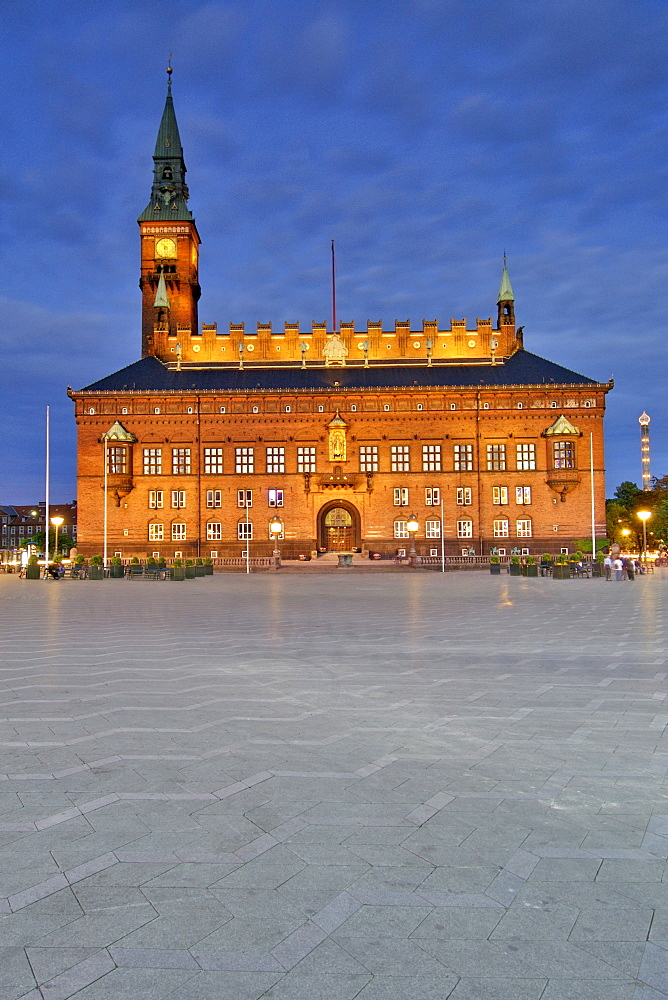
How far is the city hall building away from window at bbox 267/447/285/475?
13cm

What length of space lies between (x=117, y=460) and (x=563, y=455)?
133 feet

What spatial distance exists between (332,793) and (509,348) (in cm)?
7066

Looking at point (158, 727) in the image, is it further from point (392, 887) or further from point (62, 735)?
point (392, 887)

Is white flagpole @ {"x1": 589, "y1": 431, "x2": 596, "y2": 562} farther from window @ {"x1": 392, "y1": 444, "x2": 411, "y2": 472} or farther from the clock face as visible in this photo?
the clock face

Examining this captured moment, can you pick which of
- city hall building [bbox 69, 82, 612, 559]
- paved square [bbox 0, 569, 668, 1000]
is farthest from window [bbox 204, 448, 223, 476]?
paved square [bbox 0, 569, 668, 1000]

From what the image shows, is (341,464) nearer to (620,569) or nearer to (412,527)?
(412,527)

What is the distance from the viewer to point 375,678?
425 inches

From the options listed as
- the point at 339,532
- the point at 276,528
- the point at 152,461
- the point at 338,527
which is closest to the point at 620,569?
the point at 339,532

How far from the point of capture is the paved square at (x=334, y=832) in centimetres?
342

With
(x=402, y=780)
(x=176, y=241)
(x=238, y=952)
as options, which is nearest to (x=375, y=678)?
(x=402, y=780)

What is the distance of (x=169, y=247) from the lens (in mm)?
77438

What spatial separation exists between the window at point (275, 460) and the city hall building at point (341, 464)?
13cm

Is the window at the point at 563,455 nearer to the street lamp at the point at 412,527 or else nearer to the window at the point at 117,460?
the street lamp at the point at 412,527

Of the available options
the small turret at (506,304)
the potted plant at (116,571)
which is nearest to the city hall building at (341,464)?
the small turret at (506,304)
